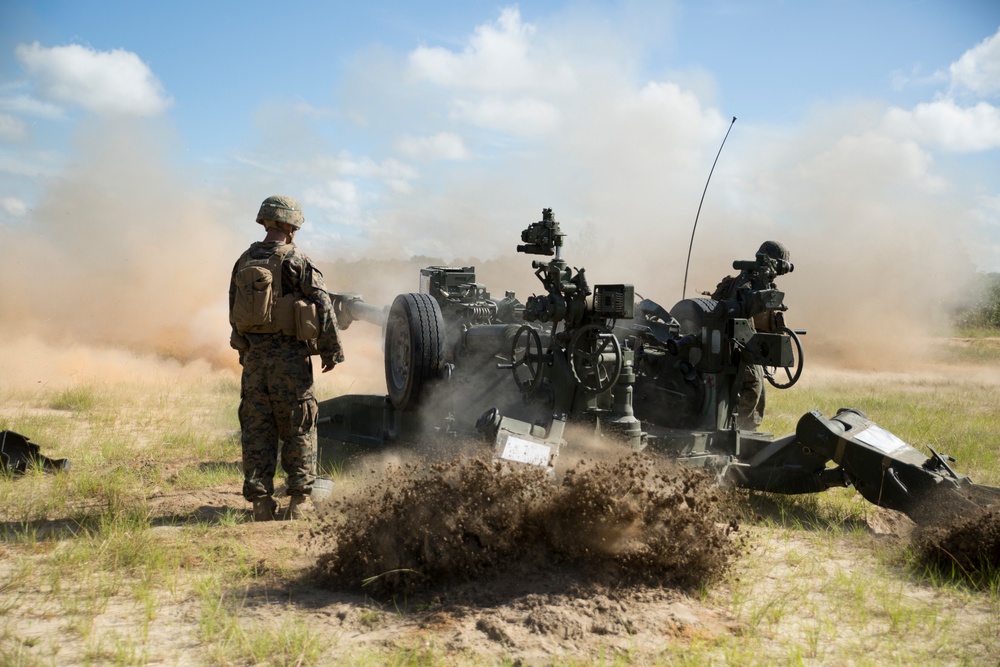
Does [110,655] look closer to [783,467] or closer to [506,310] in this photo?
[783,467]

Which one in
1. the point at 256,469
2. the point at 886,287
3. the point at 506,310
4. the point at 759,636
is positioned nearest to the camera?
the point at 759,636

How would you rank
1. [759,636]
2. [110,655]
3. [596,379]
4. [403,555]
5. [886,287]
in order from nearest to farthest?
[110,655], [759,636], [403,555], [596,379], [886,287]

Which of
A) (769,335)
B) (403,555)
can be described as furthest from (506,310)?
(403,555)

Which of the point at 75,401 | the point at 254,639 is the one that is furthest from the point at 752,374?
the point at 75,401

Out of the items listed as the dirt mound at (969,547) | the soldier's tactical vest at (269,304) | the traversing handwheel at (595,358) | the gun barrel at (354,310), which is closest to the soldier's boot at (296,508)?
the soldier's tactical vest at (269,304)

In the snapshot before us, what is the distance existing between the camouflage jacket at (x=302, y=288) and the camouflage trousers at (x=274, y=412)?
10 centimetres

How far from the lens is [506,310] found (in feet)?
29.4

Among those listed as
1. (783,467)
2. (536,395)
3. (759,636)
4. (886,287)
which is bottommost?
(759,636)

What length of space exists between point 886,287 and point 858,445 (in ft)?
73.5

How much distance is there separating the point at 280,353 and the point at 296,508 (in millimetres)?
1086

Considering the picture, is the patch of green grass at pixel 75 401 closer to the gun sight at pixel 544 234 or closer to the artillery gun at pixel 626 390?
the artillery gun at pixel 626 390

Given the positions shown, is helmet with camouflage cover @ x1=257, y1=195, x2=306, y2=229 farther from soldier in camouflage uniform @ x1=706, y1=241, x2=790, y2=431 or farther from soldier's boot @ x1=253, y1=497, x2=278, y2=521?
soldier in camouflage uniform @ x1=706, y1=241, x2=790, y2=431

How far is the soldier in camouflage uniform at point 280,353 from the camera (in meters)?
5.52

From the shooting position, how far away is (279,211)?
5543 millimetres
